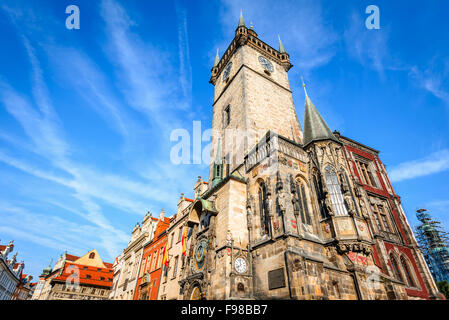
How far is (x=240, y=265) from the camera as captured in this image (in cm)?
1388

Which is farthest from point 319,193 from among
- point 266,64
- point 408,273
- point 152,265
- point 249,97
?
point 152,265

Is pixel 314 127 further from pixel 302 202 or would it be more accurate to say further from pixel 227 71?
pixel 227 71

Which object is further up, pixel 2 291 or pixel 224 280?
pixel 2 291

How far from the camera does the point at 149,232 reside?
32.7 metres

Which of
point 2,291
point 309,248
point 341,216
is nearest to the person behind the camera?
point 309,248

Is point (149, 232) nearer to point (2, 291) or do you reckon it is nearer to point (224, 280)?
point (224, 280)

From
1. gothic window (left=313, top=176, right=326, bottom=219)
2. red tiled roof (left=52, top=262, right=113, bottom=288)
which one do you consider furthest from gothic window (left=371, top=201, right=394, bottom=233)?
red tiled roof (left=52, top=262, right=113, bottom=288)

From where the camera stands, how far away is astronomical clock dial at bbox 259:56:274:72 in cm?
2770

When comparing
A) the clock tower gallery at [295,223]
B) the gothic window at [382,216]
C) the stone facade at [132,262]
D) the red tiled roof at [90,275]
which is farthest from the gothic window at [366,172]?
the red tiled roof at [90,275]

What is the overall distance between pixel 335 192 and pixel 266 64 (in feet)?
60.4

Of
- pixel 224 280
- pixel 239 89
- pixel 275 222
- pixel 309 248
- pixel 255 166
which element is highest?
pixel 239 89

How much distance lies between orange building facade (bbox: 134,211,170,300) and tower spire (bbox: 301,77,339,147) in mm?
18537
